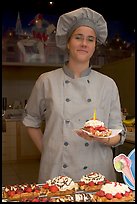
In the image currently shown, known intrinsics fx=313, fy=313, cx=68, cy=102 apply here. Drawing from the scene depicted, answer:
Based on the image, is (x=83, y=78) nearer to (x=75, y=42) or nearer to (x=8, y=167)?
(x=75, y=42)

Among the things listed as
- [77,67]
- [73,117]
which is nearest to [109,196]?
[73,117]

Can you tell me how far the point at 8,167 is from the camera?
15.1ft

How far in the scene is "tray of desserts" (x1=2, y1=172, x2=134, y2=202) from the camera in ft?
3.51

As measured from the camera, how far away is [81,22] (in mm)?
1510

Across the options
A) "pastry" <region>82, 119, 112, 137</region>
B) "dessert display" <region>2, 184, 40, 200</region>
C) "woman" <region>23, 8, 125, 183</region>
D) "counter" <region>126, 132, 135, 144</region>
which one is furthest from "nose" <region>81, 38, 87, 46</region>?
"counter" <region>126, 132, 135, 144</region>

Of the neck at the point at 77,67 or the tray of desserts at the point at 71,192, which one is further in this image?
the neck at the point at 77,67

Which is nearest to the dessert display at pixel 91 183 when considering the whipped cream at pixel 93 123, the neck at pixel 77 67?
the whipped cream at pixel 93 123

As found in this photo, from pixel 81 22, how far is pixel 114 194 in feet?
2.71

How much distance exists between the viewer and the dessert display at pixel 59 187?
1160 mm

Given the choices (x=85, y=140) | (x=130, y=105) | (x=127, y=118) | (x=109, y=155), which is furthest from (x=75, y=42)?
(x=130, y=105)

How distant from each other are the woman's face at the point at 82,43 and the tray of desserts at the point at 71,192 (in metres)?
0.56

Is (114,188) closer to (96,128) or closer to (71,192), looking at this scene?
(71,192)

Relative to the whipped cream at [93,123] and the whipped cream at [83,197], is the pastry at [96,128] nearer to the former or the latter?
the whipped cream at [93,123]

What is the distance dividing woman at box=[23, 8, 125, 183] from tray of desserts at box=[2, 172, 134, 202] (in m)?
0.23
